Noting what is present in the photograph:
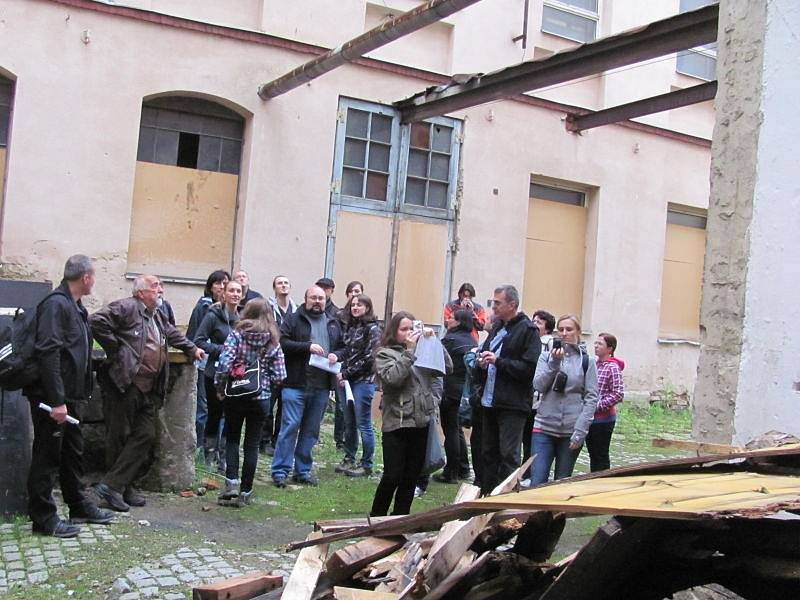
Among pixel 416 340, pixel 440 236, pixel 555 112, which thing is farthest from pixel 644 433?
pixel 416 340

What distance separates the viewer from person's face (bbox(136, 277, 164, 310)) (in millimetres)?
7078

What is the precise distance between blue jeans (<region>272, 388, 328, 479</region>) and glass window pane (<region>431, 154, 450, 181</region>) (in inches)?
244

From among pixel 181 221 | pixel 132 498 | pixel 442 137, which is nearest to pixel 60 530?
pixel 132 498

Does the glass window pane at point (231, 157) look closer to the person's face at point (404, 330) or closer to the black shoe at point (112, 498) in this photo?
the black shoe at point (112, 498)

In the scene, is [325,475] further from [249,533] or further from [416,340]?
[416,340]

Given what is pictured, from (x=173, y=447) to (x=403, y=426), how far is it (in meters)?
2.42

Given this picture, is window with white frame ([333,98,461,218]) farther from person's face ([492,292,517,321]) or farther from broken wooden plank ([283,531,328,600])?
broken wooden plank ([283,531,328,600])

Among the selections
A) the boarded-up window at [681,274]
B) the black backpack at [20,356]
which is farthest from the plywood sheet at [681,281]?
the black backpack at [20,356]

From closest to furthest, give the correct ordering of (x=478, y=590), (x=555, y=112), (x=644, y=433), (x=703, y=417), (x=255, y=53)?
(x=478, y=590) → (x=703, y=417) → (x=255, y=53) → (x=644, y=433) → (x=555, y=112)

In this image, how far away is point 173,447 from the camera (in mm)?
7621

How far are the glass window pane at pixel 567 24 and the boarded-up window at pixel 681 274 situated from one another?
11.8 ft

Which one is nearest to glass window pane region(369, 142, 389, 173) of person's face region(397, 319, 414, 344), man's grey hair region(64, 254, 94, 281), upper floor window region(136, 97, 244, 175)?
upper floor window region(136, 97, 244, 175)

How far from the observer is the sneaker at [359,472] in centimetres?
866

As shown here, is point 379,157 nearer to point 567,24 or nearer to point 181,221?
point 181,221
